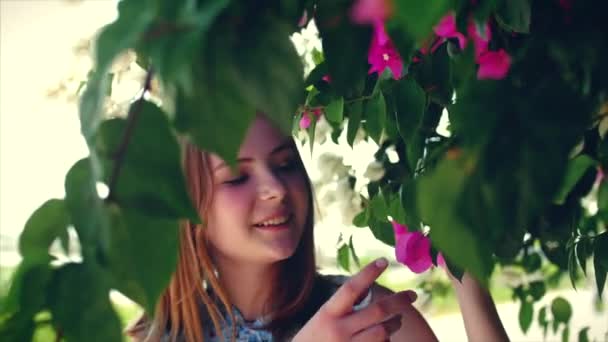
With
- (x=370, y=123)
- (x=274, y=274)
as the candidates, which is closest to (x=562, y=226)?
(x=370, y=123)

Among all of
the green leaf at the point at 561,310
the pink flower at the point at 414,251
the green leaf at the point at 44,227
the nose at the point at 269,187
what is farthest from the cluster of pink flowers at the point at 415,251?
the green leaf at the point at 44,227

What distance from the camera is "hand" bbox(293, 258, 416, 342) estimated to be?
2.57 ft

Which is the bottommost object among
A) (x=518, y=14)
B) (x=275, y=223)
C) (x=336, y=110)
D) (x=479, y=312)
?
(x=479, y=312)

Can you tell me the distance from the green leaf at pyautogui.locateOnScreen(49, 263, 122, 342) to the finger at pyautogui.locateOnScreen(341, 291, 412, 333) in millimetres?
517

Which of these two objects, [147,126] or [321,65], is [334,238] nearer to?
[321,65]

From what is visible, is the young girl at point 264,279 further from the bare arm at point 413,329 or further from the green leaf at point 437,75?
the green leaf at point 437,75

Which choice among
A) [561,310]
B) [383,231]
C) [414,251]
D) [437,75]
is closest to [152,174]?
[437,75]

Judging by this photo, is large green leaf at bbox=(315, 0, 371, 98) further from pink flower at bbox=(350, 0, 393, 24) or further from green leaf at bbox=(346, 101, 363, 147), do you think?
green leaf at bbox=(346, 101, 363, 147)

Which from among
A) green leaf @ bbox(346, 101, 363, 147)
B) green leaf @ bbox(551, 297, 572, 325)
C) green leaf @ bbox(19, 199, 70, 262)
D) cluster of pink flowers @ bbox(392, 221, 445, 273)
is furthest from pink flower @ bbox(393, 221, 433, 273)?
green leaf @ bbox(19, 199, 70, 262)

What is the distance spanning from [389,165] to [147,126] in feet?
2.17

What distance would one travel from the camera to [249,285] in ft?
3.92

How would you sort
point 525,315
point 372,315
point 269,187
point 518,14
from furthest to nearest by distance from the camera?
point 525,315
point 269,187
point 372,315
point 518,14

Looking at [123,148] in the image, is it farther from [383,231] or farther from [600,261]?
[383,231]

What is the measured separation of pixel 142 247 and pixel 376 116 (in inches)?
13.5
